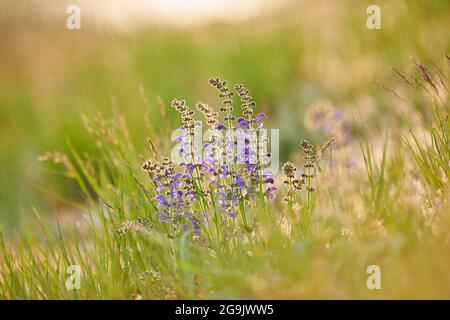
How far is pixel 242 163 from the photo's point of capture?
8.07 feet

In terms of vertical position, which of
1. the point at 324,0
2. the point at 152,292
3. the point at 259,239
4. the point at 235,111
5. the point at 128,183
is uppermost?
the point at 324,0

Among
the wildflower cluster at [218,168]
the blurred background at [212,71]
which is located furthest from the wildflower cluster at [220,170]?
the blurred background at [212,71]

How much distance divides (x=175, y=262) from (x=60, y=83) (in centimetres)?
658

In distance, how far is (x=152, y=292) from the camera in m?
2.36

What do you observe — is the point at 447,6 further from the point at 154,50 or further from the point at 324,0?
the point at 324,0

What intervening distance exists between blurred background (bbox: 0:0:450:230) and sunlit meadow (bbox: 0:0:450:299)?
3cm

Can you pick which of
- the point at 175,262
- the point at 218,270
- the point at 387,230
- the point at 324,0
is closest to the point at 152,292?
the point at 175,262

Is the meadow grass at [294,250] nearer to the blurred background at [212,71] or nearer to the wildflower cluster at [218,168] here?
the wildflower cluster at [218,168]

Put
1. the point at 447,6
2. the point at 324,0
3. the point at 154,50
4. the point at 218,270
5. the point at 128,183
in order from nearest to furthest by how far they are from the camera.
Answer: the point at 218,270
the point at 128,183
the point at 447,6
the point at 154,50
the point at 324,0

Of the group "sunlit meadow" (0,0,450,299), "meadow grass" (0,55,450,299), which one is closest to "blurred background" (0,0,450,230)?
"sunlit meadow" (0,0,450,299)

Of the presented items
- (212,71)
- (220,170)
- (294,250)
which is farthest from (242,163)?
(212,71)

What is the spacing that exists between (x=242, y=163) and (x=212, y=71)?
4.90m

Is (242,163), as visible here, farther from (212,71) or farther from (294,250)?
(212,71)

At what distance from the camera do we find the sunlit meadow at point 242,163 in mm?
2141
